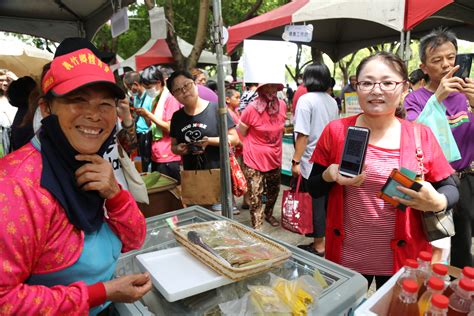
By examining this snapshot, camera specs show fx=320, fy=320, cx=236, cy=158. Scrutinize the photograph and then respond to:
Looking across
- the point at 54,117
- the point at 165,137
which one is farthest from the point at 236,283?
the point at 165,137

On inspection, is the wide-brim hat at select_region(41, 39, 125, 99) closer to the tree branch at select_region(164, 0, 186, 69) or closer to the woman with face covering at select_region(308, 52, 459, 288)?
the woman with face covering at select_region(308, 52, 459, 288)

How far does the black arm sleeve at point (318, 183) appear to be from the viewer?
64.2 inches

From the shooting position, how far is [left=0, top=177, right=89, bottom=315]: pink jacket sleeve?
0.75 metres

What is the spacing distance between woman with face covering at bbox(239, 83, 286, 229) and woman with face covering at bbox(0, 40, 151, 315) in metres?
2.64

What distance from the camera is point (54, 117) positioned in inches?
36.4

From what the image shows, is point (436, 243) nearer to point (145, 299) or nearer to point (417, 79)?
point (145, 299)

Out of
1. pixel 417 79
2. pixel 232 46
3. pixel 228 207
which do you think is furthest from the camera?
pixel 232 46

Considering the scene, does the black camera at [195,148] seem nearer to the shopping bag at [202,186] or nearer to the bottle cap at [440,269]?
the shopping bag at [202,186]

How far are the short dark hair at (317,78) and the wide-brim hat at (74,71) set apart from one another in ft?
8.64

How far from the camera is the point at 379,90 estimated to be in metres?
1.46

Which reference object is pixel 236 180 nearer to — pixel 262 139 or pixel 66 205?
pixel 262 139

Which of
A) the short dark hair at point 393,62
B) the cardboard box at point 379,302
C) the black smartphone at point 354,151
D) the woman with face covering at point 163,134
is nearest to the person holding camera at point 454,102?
the short dark hair at point 393,62

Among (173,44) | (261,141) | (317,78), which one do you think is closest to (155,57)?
(173,44)

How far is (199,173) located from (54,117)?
6.15 ft
